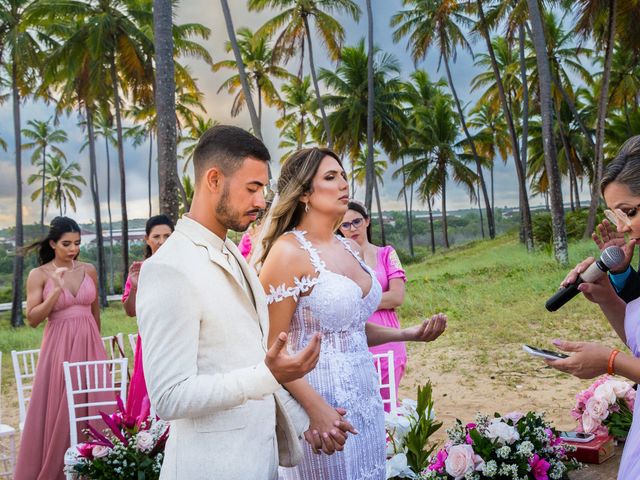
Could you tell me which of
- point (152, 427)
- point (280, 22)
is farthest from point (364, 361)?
point (280, 22)

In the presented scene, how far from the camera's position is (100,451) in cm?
307

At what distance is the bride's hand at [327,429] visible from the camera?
2.08 m

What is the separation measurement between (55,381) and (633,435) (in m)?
4.43

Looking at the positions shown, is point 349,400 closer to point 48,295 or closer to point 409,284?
point 48,295

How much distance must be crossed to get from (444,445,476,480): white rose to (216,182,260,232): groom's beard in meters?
1.56

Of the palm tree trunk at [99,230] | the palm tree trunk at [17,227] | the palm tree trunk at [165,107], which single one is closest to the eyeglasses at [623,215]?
the palm tree trunk at [165,107]

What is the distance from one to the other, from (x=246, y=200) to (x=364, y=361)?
1.00 metres

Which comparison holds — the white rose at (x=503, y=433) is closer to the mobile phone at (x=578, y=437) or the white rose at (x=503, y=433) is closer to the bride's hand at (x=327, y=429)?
the mobile phone at (x=578, y=437)

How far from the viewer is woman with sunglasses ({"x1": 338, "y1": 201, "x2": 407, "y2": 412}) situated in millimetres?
4688

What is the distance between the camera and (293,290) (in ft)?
8.01

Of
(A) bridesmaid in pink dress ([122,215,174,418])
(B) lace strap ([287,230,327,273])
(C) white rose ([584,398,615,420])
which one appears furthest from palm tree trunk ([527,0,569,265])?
(B) lace strap ([287,230,327,273])

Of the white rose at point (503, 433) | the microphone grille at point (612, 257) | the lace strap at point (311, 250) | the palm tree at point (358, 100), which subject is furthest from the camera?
the palm tree at point (358, 100)

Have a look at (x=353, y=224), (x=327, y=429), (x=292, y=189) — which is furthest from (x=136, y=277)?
(x=327, y=429)

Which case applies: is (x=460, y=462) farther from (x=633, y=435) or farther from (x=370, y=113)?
(x=370, y=113)
